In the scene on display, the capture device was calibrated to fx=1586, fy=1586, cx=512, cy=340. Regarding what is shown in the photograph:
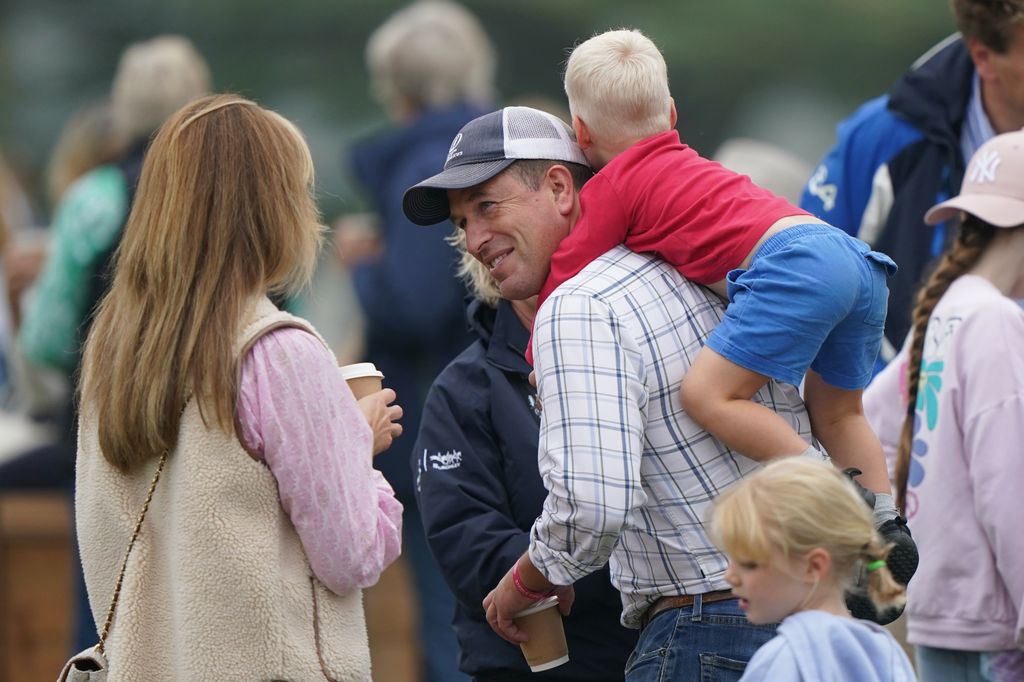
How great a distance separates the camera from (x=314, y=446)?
310 centimetres

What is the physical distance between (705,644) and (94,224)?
3.38 m

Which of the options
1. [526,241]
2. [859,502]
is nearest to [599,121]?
[526,241]

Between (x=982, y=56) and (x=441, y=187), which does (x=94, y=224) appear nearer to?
(x=441, y=187)

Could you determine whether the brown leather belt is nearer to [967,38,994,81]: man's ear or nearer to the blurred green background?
[967,38,994,81]: man's ear

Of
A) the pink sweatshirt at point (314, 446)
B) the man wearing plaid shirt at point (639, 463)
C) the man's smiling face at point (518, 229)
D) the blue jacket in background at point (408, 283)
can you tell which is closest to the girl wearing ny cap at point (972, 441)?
the man wearing plaid shirt at point (639, 463)

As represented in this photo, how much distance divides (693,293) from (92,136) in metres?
4.17

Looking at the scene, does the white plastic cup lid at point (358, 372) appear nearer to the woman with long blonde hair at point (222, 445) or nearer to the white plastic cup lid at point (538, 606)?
the woman with long blonde hair at point (222, 445)

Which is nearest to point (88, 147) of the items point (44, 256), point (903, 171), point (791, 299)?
point (44, 256)

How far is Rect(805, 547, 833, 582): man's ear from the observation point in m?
2.66

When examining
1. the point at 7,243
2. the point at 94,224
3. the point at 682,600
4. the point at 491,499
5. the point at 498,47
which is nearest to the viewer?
the point at 682,600

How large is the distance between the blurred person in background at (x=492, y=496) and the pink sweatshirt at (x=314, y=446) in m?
0.42

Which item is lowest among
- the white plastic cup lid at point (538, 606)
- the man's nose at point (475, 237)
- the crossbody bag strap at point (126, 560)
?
the white plastic cup lid at point (538, 606)

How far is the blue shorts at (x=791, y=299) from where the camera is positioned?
289 centimetres

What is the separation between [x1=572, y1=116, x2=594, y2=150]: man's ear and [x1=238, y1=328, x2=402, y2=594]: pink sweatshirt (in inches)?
26.8
